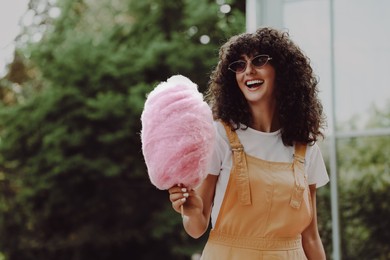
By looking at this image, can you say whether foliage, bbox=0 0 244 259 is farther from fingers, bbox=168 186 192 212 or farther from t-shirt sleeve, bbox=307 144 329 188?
fingers, bbox=168 186 192 212

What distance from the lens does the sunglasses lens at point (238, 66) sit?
159 centimetres

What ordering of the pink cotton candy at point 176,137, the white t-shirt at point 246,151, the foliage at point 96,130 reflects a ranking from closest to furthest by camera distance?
the pink cotton candy at point 176,137, the white t-shirt at point 246,151, the foliage at point 96,130

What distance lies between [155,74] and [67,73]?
108 centimetres

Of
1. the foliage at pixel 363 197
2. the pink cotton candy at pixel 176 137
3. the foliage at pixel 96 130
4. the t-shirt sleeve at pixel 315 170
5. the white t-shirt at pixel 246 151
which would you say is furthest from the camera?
the foliage at pixel 96 130

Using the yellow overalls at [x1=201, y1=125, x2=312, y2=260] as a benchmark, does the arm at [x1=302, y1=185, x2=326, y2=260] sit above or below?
below

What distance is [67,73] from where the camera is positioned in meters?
7.18

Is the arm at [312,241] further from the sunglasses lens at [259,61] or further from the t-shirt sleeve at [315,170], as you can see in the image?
the sunglasses lens at [259,61]

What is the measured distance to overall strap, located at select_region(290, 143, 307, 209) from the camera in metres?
1.51

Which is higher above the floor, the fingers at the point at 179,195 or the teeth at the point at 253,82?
the teeth at the point at 253,82

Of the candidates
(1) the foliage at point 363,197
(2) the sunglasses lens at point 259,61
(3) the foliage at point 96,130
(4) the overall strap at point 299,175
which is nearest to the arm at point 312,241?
(4) the overall strap at point 299,175

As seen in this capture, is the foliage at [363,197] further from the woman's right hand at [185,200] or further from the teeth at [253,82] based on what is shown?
the woman's right hand at [185,200]

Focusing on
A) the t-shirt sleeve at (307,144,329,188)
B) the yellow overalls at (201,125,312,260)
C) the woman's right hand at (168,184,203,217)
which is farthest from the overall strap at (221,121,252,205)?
the t-shirt sleeve at (307,144,329,188)

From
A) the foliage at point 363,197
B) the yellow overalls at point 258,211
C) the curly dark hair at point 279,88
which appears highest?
the curly dark hair at point 279,88

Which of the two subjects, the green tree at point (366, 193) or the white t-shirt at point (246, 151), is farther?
the green tree at point (366, 193)
